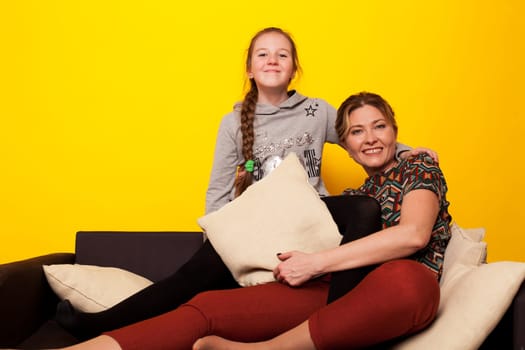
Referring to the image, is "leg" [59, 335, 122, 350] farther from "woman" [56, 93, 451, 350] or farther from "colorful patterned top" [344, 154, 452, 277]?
"colorful patterned top" [344, 154, 452, 277]

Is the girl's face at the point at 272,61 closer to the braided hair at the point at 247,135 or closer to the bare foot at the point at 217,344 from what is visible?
the braided hair at the point at 247,135

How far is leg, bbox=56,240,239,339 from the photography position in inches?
63.2

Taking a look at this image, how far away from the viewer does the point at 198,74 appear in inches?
106

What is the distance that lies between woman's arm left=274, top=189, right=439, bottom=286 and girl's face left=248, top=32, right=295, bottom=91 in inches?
32.6

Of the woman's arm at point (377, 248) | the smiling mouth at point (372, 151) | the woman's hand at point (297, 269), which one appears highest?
the smiling mouth at point (372, 151)

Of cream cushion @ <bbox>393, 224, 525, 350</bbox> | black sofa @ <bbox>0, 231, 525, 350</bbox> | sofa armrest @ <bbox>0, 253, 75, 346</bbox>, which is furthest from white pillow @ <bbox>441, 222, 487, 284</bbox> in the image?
sofa armrest @ <bbox>0, 253, 75, 346</bbox>

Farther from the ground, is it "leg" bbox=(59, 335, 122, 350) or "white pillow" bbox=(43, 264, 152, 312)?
"leg" bbox=(59, 335, 122, 350)

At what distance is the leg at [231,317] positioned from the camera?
1.31 meters

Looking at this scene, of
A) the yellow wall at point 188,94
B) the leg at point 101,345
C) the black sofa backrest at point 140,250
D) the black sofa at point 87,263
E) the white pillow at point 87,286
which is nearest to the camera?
the leg at point 101,345

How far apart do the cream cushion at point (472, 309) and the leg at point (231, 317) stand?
0.26 m

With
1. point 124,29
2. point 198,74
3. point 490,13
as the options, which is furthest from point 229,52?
point 490,13

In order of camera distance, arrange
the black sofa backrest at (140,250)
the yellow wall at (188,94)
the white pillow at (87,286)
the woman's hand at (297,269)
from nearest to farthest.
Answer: the woman's hand at (297,269) < the white pillow at (87,286) < the black sofa backrest at (140,250) < the yellow wall at (188,94)

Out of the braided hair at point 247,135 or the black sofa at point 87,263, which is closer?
the black sofa at point 87,263

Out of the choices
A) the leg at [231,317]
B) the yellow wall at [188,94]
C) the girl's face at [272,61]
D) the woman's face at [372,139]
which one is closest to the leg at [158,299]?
the leg at [231,317]
